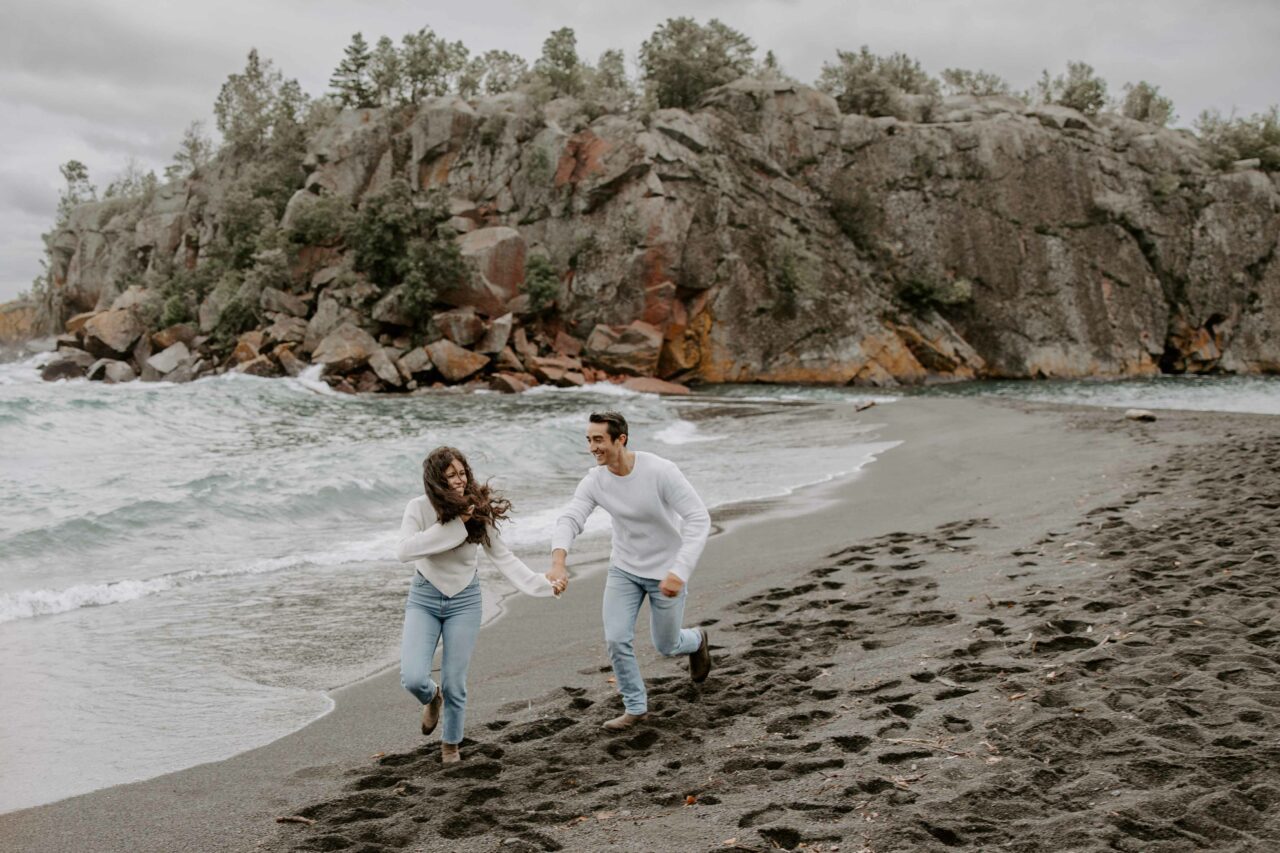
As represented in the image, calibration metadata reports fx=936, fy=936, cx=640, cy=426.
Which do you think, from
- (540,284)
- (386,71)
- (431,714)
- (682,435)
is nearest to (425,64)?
(386,71)

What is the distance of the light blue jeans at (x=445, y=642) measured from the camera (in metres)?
4.94

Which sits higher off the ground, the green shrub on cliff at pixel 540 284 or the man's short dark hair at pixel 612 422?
the green shrub on cliff at pixel 540 284

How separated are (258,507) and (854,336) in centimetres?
3817

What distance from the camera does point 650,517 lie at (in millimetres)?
5434

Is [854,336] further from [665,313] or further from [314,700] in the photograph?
[314,700]

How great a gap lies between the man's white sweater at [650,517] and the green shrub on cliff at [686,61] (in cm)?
4914

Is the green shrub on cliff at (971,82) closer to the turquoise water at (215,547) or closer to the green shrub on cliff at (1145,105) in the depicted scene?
the green shrub on cliff at (1145,105)

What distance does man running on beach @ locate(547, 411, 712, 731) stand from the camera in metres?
5.32

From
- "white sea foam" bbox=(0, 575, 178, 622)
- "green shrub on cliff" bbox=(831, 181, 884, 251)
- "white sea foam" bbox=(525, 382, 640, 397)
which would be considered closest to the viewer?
"white sea foam" bbox=(0, 575, 178, 622)

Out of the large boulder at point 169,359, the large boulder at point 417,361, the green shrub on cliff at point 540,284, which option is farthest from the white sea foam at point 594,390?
the large boulder at point 169,359

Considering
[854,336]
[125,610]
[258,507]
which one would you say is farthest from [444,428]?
[854,336]

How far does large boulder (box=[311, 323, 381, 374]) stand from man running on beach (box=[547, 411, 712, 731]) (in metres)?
34.3

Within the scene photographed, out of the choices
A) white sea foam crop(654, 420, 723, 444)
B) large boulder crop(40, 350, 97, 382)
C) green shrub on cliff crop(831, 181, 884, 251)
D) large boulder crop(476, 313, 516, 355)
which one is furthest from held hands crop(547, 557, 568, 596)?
green shrub on cliff crop(831, 181, 884, 251)

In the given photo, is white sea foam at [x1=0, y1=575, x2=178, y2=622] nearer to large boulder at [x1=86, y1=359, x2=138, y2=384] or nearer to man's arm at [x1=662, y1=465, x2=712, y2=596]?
man's arm at [x1=662, y1=465, x2=712, y2=596]
